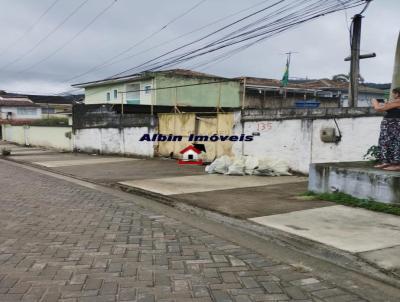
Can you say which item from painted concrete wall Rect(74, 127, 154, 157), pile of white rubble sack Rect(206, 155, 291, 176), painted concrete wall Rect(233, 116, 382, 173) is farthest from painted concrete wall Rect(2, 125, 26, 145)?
pile of white rubble sack Rect(206, 155, 291, 176)

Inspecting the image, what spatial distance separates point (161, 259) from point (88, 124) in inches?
821

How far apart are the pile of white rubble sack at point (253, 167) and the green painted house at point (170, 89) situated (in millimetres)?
16005

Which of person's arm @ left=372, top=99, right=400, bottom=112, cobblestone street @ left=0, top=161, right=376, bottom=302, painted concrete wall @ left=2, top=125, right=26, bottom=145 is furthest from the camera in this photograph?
painted concrete wall @ left=2, top=125, right=26, bottom=145

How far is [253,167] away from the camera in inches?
500

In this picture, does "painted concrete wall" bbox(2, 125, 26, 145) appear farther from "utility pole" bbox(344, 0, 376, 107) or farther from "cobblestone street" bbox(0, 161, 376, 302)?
"cobblestone street" bbox(0, 161, 376, 302)

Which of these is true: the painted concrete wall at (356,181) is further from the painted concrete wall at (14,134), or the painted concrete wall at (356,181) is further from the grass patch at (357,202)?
the painted concrete wall at (14,134)

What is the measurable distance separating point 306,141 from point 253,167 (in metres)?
1.73

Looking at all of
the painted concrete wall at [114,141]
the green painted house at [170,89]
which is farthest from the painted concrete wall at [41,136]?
the green painted house at [170,89]

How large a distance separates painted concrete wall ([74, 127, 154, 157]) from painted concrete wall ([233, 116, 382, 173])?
6.40 m

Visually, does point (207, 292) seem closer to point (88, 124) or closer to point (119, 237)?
point (119, 237)

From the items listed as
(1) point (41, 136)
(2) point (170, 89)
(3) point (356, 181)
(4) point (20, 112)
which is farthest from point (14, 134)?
(3) point (356, 181)

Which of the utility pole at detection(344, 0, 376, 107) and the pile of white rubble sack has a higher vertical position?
the utility pole at detection(344, 0, 376, 107)

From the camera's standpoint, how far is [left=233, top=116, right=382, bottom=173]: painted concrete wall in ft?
35.5

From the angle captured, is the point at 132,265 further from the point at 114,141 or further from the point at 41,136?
the point at 41,136
